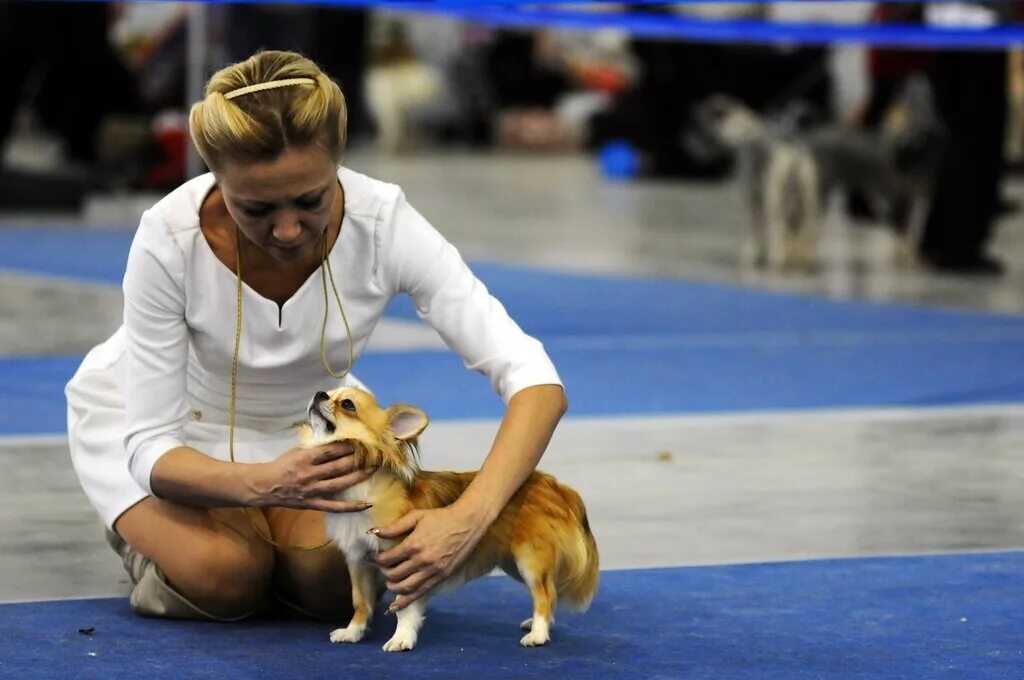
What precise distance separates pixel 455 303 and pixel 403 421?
214 mm

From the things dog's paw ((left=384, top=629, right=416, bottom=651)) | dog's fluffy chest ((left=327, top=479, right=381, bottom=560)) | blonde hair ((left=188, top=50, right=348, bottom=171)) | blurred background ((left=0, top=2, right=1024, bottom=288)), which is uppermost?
blonde hair ((left=188, top=50, right=348, bottom=171))

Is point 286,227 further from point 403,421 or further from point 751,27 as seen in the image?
point 751,27

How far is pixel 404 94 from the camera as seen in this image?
18.3m

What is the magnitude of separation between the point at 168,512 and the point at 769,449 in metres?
2.03

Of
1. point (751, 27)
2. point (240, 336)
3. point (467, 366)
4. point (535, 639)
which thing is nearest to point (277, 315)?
point (240, 336)

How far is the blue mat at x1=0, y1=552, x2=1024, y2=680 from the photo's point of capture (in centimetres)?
273

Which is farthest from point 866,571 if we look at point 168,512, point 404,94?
point 404,94

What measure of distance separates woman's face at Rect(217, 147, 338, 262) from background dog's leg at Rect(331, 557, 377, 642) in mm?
549

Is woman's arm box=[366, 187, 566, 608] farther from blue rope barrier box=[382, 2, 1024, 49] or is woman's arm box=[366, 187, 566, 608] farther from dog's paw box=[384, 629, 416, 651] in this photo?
blue rope barrier box=[382, 2, 1024, 49]

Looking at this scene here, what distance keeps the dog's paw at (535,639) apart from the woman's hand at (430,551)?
0.31 metres

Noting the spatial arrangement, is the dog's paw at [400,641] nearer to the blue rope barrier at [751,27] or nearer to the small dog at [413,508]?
the small dog at [413,508]

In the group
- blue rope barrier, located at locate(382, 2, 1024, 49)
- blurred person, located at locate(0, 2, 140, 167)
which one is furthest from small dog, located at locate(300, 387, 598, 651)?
blurred person, located at locate(0, 2, 140, 167)

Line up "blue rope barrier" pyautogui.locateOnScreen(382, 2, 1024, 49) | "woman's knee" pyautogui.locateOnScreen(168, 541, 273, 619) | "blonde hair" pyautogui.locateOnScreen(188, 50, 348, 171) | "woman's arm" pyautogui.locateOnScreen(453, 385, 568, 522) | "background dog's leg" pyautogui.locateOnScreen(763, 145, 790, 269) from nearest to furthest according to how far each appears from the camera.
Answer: "blonde hair" pyautogui.locateOnScreen(188, 50, 348, 171), "woman's arm" pyautogui.locateOnScreen(453, 385, 568, 522), "woman's knee" pyautogui.locateOnScreen(168, 541, 273, 619), "blue rope barrier" pyautogui.locateOnScreen(382, 2, 1024, 49), "background dog's leg" pyautogui.locateOnScreen(763, 145, 790, 269)

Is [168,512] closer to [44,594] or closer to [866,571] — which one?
[44,594]
